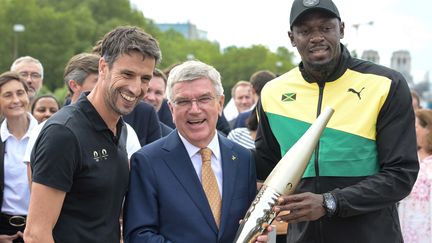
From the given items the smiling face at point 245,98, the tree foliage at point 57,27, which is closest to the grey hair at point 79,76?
the smiling face at point 245,98

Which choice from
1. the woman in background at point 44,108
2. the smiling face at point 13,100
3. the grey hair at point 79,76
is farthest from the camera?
the woman in background at point 44,108

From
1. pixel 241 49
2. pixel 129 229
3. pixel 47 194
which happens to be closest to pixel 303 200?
pixel 129 229

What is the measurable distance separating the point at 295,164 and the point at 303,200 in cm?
20

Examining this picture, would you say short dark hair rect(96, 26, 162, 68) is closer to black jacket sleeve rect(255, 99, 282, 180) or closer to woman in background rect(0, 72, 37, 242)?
black jacket sleeve rect(255, 99, 282, 180)

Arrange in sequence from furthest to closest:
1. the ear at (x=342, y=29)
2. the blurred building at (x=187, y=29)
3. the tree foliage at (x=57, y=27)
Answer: the blurred building at (x=187, y=29) → the tree foliage at (x=57, y=27) → the ear at (x=342, y=29)

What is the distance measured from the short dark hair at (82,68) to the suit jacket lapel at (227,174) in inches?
86.2

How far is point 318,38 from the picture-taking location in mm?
3865

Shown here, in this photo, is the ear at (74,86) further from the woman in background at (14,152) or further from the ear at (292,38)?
the ear at (292,38)

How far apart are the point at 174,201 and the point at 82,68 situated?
2.49 meters

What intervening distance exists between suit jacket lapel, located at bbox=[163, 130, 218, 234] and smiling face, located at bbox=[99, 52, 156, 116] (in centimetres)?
37

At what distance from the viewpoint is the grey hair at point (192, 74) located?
12.6 ft

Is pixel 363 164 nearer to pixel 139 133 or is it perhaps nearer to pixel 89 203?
pixel 89 203

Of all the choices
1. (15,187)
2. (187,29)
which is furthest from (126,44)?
(187,29)

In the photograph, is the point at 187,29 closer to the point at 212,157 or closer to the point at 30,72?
the point at 30,72
